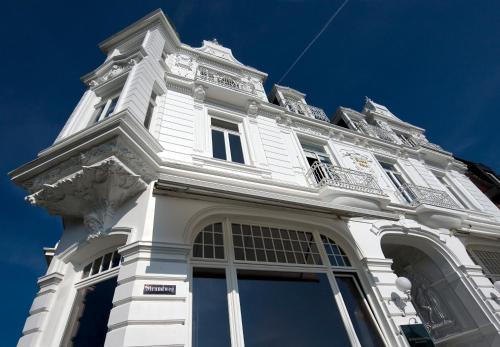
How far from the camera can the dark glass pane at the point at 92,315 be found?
4.10 m

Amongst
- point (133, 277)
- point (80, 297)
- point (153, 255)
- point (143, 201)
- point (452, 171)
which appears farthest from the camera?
point (452, 171)

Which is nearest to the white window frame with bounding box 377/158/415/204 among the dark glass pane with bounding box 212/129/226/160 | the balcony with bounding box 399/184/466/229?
the balcony with bounding box 399/184/466/229

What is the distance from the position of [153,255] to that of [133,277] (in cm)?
43

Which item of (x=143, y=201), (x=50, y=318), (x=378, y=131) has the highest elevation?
(x=378, y=131)

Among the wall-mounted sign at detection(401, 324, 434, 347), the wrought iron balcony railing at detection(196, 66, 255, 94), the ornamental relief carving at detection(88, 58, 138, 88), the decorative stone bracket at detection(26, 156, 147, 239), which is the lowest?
the wall-mounted sign at detection(401, 324, 434, 347)

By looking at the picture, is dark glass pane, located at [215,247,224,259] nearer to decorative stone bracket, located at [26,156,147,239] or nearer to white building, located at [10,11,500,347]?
white building, located at [10,11,500,347]

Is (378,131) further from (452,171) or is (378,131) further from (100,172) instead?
(100,172)

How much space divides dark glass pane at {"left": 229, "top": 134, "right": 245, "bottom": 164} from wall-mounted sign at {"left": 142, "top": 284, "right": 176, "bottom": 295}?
427 cm

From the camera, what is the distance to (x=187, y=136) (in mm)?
6973

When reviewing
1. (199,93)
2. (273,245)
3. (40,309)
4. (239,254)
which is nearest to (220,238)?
(239,254)

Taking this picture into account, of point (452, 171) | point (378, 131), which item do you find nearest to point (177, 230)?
point (378, 131)

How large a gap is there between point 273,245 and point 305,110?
831 centimetres

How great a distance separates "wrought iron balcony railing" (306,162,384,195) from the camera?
746 cm

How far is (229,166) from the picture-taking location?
6.87m
